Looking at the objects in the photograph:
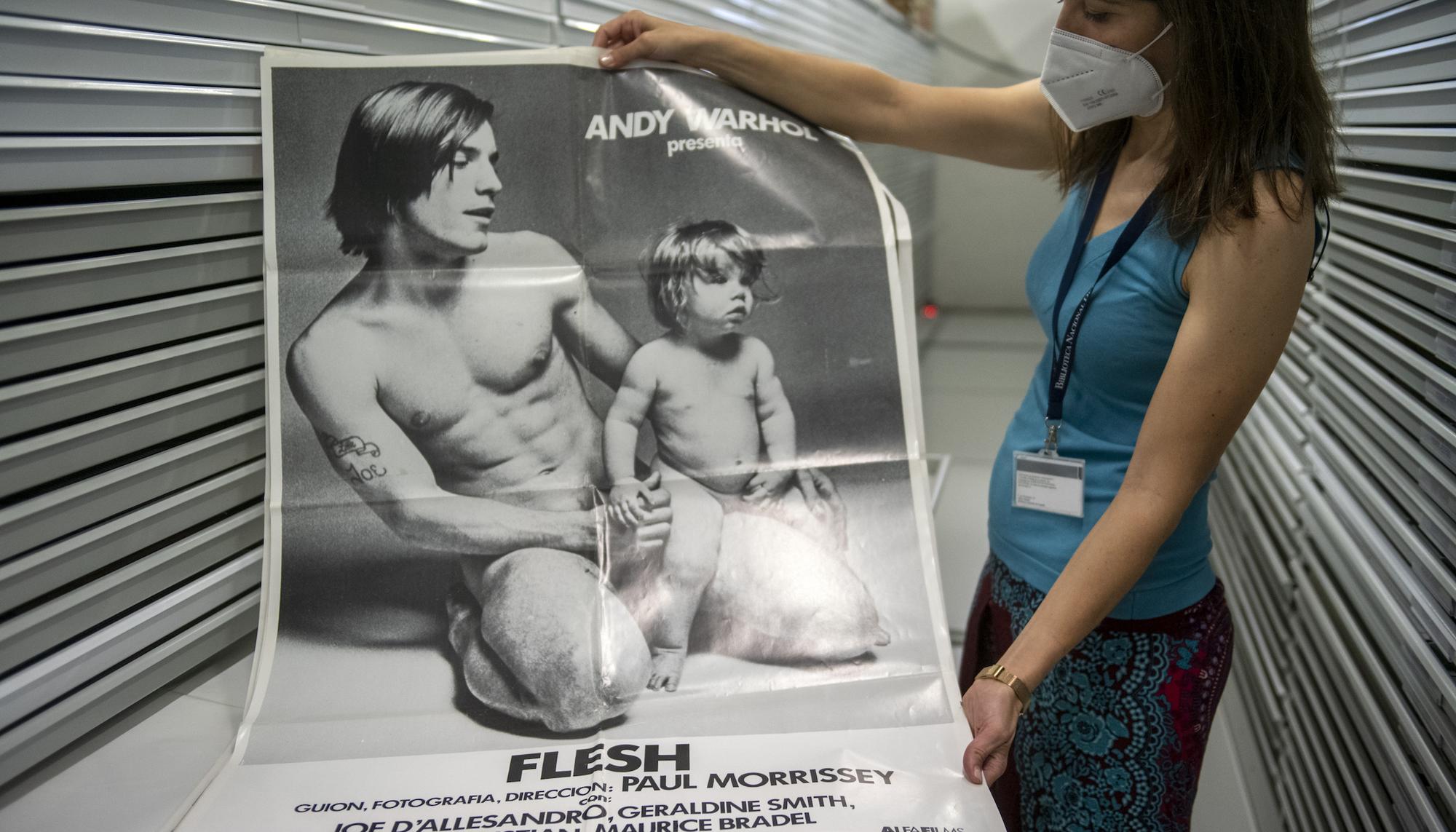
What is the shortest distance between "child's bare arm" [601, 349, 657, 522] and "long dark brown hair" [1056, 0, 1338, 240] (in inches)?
21.1

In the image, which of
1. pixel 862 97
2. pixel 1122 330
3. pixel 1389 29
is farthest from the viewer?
pixel 1389 29

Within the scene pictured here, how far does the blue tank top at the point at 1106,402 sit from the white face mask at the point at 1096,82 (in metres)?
0.10

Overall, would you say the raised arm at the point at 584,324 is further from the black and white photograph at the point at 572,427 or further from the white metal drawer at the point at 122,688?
the white metal drawer at the point at 122,688

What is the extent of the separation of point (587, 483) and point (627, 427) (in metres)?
0.07

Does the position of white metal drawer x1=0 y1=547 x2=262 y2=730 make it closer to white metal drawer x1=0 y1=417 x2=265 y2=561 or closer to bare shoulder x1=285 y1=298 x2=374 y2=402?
white metal drawer x1=0 y1=417 x2=265 y2=561

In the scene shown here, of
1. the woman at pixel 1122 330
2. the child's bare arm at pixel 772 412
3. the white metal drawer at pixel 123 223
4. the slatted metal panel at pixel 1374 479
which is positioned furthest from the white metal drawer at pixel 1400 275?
the white metal drawer at pixel 123 223

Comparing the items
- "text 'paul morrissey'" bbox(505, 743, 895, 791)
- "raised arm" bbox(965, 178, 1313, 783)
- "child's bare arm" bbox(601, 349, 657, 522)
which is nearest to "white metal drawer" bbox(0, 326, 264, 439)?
"child's bare arm" bbox(601, 349, 657, 522)

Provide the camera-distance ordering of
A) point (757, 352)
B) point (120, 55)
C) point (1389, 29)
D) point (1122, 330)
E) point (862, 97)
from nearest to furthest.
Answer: point (120, 55)
point (1122, 330)
point (757, 352)
point (862, 97)
point (1389, 29)

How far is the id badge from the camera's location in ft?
3.62

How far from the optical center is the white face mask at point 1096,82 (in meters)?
1.06

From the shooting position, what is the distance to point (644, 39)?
3.95 feet

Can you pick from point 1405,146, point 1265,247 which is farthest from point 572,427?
point 1405,146

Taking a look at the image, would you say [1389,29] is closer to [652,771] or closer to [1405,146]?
[1405,146]

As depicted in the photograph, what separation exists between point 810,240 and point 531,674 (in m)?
0.56
